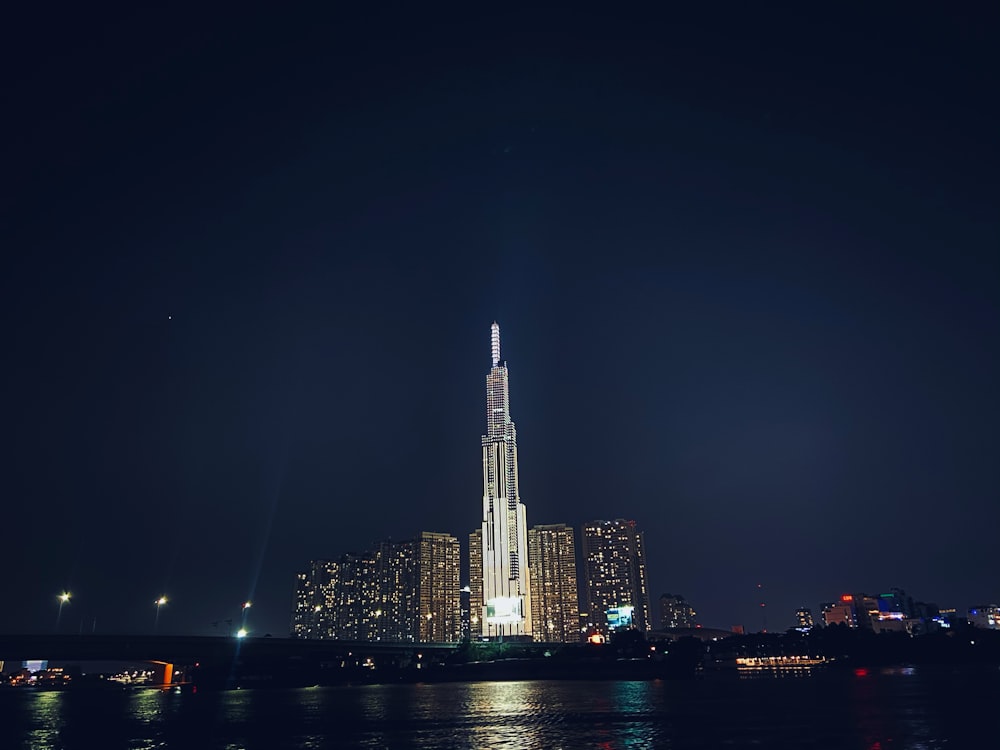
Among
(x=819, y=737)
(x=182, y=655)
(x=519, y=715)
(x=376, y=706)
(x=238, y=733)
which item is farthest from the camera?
(x=182, y=655)

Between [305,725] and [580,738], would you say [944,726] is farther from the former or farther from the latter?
[305,725]

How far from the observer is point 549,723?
73.8m

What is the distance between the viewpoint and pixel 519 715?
8494cm

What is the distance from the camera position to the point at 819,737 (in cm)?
5734

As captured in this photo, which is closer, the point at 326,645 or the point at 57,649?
the point at 57,649

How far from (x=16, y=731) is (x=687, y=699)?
85.2 meters

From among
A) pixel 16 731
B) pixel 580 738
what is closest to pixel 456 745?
pixel 580 738

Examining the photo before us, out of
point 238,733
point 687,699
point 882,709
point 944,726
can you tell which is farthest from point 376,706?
point 944,726

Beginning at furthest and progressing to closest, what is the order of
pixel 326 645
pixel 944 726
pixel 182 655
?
1. pixel 326 645
2. pixel 182 655
3. pixel 944 726

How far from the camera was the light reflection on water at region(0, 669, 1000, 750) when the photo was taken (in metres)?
58.8

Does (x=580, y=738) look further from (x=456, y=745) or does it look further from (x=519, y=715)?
(x=519, y=715)

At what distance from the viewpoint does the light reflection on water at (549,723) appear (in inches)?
2313

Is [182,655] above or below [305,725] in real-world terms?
above

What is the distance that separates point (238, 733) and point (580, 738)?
1326 inches
